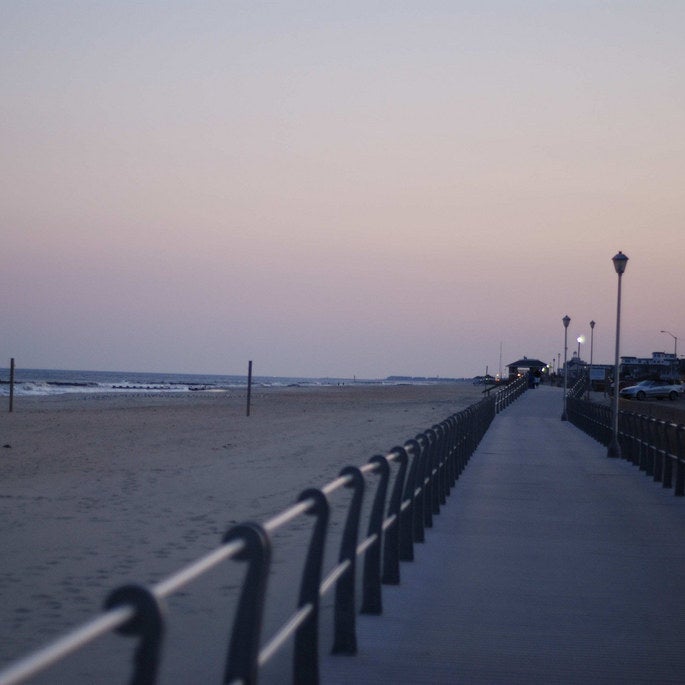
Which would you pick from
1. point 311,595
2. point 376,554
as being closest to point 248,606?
point 311,595

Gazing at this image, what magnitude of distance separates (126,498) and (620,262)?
13091 millimetres

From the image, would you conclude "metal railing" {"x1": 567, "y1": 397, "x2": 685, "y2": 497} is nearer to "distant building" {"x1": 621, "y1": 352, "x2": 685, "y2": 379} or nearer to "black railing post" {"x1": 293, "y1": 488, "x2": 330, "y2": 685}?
"black railing post" {"x1": 293, "y1": 488, "x2": 330, "y2": 685}

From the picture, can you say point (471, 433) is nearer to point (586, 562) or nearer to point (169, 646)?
point (586, 562)

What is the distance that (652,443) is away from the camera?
17.2 m

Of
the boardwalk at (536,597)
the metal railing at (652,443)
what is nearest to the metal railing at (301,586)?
the boardwalk at (536,597)

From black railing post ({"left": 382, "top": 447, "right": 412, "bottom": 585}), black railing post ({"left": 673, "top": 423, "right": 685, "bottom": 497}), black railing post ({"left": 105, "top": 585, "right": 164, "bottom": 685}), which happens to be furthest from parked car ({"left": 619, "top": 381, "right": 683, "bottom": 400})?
black railing post ({"left": 105, "top": 585, "right": 164, "bottom": 685})

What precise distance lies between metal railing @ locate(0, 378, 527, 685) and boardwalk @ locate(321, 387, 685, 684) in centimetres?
29

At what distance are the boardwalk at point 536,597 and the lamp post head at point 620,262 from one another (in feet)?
30.3

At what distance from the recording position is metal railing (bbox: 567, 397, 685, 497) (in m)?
14.3

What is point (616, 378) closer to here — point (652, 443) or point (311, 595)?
point (652, 443)

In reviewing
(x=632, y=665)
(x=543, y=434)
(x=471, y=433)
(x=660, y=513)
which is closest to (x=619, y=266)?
(x=471, y=433)

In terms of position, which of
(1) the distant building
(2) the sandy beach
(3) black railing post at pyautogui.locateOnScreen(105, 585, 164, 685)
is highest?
(1) the distant building

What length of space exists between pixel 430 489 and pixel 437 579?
2769mm

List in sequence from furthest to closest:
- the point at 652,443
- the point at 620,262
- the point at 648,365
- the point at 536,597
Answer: the point at 648,365 → the point at 620,262 → the point at 652,443 → the point at 536,597
